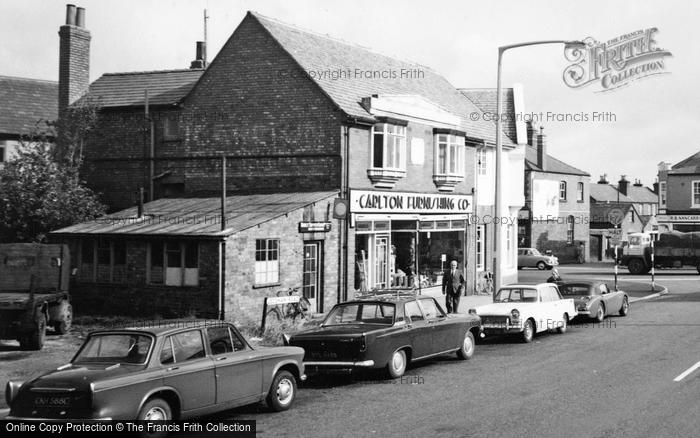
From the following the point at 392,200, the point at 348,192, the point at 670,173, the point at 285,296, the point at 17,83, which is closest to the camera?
the point at 285,296

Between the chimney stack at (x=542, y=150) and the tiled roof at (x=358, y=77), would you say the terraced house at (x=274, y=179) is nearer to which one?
the tiled roof at (x=358, y=77)

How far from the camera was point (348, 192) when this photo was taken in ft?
83.6

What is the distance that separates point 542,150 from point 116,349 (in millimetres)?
53344

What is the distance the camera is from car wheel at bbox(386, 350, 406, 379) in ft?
47.1

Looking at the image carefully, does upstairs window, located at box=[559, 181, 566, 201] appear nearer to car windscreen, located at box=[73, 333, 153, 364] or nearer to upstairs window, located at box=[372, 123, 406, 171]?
upstairs window, located at box=[372, 123, 406, 171]

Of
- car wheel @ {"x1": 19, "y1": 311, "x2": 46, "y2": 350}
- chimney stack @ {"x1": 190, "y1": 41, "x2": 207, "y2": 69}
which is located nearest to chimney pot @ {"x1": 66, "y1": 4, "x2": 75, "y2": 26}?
chimney stack @ {"x1": 190, "y1": 41, "x2": 207, "y2": 69}

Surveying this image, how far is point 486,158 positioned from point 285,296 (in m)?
15.9

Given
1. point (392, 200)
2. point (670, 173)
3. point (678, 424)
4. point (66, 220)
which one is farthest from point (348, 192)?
point (670, 173)

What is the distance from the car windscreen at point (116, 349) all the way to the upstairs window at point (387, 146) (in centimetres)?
1700

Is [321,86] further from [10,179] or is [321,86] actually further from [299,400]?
[299,400]

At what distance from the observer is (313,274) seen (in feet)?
79.4

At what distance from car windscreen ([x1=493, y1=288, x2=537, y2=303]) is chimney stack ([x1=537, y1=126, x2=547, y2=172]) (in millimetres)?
40774

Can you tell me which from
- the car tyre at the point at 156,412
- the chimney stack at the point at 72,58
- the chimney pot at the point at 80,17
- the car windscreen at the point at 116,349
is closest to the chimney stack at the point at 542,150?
the chimney stack at the point at 72,58

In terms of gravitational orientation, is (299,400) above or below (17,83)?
below
